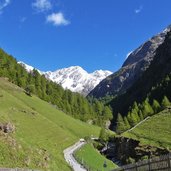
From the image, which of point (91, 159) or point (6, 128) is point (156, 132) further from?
point (6, 128)

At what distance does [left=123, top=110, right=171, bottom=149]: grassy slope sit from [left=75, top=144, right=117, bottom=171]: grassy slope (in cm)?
940

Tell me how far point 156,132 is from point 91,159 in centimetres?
1918

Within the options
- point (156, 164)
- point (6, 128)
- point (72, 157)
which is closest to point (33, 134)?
point (72, 157)

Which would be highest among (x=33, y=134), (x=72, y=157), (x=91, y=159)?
(x=33, y=134)

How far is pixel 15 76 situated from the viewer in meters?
186

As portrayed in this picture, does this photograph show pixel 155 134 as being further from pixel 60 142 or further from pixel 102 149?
pixel 102 149

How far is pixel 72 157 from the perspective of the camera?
99375mm

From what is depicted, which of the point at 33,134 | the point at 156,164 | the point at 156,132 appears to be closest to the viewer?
the point at 156,164

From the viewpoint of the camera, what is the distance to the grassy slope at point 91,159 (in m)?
95.4

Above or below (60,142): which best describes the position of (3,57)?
above

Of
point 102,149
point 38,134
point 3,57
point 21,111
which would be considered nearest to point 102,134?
point 102,149

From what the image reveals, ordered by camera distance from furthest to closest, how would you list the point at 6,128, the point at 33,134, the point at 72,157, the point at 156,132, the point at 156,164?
the point at 72,157 < the point at 33,134 < the point at 156,132 < the point at 6,128 < the point at 156,164

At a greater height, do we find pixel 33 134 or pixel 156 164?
pixel 33 134

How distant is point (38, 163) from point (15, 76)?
422 feet
